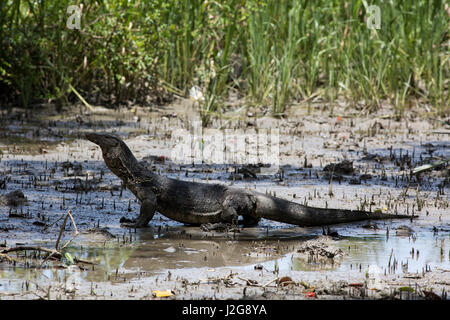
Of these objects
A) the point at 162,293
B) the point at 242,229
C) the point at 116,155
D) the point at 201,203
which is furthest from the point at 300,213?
the point at 162,293

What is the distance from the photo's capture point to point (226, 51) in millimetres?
12492

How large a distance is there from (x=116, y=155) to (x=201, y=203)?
874 millimetres

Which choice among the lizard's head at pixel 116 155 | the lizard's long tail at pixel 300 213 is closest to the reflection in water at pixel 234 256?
the lizard's long tail at pixel 300 213

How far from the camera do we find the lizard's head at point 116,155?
20.5 feet

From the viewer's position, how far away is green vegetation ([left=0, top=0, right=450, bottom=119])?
38.5ft

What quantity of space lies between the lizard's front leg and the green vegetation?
5.44m

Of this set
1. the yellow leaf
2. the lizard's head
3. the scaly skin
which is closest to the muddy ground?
the yellow leaf

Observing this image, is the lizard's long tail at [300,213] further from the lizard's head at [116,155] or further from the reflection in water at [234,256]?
the lizard's head at [116,155]

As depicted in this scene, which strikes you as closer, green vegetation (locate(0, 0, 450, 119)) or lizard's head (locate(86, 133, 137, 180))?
lizard's head (locate(86, 133, 137, 180))

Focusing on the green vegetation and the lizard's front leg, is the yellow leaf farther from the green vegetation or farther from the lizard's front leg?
the green vegetation

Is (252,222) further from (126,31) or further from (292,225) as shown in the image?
(126,31)

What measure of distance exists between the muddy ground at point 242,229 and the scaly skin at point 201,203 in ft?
0.39

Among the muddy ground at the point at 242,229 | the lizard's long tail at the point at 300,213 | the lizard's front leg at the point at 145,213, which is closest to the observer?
the muddy ground at the point at 242,229

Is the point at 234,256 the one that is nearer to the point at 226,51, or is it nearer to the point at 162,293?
the point at 162,293
